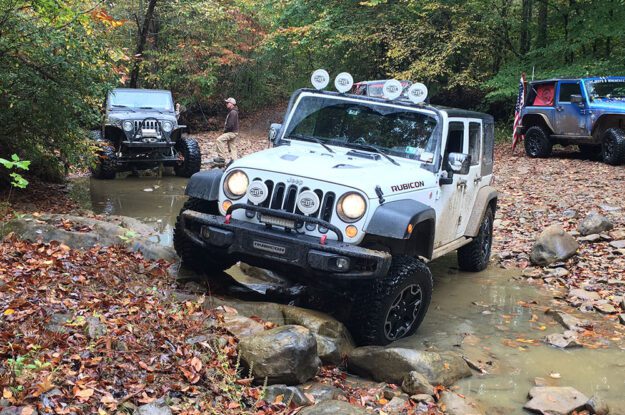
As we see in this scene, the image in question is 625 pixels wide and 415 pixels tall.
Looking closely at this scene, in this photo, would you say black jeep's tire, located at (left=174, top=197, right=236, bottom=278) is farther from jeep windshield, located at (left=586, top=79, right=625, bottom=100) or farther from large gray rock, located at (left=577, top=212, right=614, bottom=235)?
jeep windshield, located at (left=586, top=79, right=625, bottom=100)

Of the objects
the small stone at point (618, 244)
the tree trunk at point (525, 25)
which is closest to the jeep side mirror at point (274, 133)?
the small stone at point (618, 244)

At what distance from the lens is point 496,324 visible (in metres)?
5.97

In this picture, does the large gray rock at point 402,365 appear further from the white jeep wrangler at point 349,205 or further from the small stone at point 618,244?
the small stone at point 618,244

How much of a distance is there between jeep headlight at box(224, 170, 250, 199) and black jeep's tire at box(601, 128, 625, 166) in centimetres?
1051

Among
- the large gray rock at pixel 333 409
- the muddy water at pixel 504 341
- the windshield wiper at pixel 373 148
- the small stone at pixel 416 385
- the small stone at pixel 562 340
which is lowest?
the muddy water at pixel 504 341

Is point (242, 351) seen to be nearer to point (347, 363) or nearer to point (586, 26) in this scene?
point (347, 363)

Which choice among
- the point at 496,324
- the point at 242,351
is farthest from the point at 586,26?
the point at 242,351

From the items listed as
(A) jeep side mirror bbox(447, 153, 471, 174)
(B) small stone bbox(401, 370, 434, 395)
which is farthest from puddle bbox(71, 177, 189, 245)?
(B) small stone bbox(401, 370, 434, 395)

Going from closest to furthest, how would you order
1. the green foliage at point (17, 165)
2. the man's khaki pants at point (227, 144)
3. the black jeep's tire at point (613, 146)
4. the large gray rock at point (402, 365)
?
the green foliage at point (17, 165) → the large gray rock at point (402, 365) → the black jeep's tire at point (613, 146) → the man's khaki pants at point (227, 144)

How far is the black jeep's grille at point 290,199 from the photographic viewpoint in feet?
16.1

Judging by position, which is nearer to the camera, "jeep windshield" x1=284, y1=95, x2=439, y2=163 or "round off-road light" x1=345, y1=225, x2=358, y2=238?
"round off-road light" x1=345, y1=225, x2=358, y2=238

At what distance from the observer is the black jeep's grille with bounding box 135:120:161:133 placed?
43.7 ft

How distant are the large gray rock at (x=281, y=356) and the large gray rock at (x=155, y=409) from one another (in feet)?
2.25

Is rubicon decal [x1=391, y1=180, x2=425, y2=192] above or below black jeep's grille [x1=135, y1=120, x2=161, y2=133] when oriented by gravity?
below
